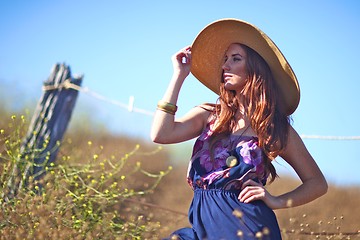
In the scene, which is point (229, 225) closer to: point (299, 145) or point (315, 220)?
point (299, 145)

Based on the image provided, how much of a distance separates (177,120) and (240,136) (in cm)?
27

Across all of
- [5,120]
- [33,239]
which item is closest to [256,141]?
[33,239]

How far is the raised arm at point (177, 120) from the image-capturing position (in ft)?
8.49

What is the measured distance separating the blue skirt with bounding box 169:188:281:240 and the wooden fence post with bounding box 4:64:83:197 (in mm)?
2250

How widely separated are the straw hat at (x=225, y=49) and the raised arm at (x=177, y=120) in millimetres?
161

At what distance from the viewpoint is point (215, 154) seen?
8.34 feet

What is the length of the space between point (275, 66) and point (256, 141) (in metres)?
0.36

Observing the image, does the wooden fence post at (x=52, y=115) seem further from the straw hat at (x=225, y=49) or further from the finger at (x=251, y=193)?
the finger at (x=251, y=193)

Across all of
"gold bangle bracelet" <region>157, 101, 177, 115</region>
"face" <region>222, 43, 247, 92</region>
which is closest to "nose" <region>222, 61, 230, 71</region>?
"face" <region>222, 43, 247, 92</region>

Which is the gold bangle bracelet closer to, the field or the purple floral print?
the purple floral print

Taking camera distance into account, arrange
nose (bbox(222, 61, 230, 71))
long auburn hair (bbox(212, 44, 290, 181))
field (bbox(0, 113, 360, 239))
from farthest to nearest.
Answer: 1. field (bbox(0, 113, 360, 239))
2. nose (bbox(222, 61, 230, 71))
3. long auburn hair (bbox(212, 44, 290, 181))

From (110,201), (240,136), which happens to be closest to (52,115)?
(110,201)

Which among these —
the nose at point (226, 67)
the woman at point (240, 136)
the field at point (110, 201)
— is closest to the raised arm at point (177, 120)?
the woman at point (240, 136)

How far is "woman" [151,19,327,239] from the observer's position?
2.45 metres
